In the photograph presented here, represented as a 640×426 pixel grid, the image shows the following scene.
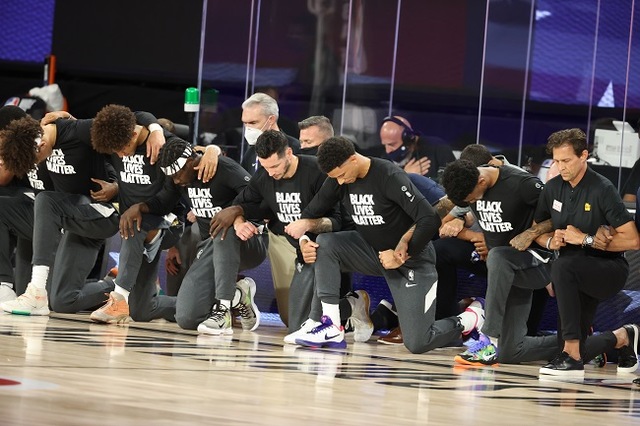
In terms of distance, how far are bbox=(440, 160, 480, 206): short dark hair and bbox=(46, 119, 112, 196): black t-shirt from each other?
2.13 m

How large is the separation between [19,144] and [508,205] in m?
2.58

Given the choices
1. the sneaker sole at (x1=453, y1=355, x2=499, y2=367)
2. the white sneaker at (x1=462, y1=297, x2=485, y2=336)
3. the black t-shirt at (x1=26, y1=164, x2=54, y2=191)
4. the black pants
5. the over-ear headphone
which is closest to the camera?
the black pants

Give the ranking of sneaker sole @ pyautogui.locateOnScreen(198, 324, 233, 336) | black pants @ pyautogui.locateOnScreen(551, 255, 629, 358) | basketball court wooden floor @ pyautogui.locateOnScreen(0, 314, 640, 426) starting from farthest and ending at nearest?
sneaker sole @ pyautogui.locateOnScreen(198, 324, 233, 336), black pants @ pyautogui.locateOnScreen(551, 255, 629, 358), basketball court wooden floor @ pyautogui.locateOnScreen(0, 314, 640, 426)

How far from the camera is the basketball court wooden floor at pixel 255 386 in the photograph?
324 cm

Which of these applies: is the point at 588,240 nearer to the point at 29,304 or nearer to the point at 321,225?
the point at 321,225

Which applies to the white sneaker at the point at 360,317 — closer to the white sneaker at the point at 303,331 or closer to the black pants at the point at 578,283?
the white sneaker at the point at 303,331

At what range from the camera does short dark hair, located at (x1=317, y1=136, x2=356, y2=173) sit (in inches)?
238

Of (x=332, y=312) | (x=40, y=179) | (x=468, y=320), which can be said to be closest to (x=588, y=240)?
(x=468, y=320)

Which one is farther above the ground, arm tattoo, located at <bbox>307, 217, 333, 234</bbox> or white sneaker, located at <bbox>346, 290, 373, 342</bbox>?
arm tattoo, located at <bbox>307, 217, 333, 234</bbox>

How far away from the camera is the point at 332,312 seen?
6250 mm

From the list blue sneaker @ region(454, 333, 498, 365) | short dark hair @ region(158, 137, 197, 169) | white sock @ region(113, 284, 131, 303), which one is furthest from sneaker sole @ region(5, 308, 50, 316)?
blue sneaker @ region(454, 333, 498, 365)

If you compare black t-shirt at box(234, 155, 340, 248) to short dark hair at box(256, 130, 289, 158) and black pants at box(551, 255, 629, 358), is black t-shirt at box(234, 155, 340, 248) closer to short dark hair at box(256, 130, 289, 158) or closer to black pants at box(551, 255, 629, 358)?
short dark hair at box(256, 130, 289, 158)

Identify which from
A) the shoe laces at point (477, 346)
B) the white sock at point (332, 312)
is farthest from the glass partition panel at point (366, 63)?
the shoe laces at point (477, 346)

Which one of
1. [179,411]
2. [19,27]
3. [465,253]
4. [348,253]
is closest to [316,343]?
[348,253]
